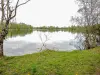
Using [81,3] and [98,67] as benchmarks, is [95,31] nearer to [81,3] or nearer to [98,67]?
[81,3]

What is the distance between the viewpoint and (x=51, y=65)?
1101cm

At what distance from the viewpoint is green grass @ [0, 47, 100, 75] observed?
1031 cm

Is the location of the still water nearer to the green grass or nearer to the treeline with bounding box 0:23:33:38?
the treeline with bounding box 0:23:33:38

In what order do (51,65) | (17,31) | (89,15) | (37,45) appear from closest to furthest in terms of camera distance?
(51,65), (89,15), (37,45), (17,31)

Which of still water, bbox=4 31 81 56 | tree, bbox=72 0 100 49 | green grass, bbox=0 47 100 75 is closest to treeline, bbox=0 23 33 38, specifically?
still water, bbox=4 31 81 56

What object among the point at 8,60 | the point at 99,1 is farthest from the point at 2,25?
the point at 99,1

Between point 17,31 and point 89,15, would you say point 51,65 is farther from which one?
point 17,31

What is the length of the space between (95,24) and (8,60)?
44.4ft

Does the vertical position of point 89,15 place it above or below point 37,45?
above

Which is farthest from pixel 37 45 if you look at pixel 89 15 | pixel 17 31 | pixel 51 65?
pixel 17 31

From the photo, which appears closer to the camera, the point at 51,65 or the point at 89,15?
the point at 51,65

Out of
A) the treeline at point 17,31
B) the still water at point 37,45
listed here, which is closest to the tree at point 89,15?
the still water at point 37,45

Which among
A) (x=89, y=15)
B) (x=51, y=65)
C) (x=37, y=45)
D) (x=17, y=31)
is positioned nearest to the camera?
(x=51, y=65)

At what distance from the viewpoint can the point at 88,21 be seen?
23.5 meters
